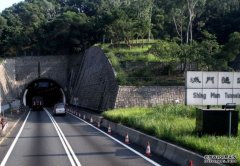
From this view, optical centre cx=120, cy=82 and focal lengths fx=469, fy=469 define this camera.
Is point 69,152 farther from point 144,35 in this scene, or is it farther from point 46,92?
point 46,92

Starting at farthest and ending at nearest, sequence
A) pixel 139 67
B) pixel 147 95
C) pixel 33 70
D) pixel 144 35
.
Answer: pixel 33 70 < pixel 144 35 < pixel 139 67 < pixel 147 95

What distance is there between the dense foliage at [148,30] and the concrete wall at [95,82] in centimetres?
506

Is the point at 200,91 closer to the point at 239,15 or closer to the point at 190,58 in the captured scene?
the point at 190,58

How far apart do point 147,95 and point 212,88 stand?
32.0 meters

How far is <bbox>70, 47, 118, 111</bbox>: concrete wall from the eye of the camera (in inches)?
2337

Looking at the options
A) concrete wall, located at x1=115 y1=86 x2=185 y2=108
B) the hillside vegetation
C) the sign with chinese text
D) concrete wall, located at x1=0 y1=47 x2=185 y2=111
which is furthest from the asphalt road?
the hillside vegetation

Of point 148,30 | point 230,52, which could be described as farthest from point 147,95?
point 148,30

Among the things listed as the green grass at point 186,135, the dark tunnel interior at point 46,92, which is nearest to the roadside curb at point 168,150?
the green grass at point 186,135

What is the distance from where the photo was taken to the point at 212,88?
2211cm

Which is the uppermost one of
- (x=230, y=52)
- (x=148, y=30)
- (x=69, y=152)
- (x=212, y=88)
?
(x=148, y=30)

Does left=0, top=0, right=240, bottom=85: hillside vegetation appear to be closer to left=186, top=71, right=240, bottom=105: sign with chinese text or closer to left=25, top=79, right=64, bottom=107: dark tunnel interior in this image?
left=25, top=79, right=64, bottom=107: dark tunnel interior

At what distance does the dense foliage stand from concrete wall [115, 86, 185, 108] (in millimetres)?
5455

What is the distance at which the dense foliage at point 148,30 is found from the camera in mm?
58900

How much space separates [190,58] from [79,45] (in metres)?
43.3
